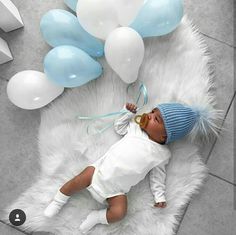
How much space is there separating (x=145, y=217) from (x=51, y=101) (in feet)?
1.48

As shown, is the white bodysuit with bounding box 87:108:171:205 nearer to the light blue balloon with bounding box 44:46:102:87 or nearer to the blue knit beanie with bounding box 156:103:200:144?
the blue knit beanie with bounding box 156:103:200:144

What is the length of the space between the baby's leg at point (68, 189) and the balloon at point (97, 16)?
398 mm

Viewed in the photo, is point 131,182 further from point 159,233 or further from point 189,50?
point 189,50

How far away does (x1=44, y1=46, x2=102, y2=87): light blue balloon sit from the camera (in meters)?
1.08

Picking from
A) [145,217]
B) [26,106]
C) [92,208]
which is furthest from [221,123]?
[26,106]

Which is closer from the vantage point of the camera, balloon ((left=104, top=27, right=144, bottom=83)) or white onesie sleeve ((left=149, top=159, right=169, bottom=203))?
balloon ((left=104, top=27, right=144, bottom=83))

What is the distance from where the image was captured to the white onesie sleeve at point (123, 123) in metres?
1.17

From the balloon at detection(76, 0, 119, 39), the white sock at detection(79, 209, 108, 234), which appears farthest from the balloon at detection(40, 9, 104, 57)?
the white sock at detection(79, 209, 108, 234)

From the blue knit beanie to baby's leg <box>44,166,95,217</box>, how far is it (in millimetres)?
253

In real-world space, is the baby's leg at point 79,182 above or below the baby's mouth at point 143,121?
below

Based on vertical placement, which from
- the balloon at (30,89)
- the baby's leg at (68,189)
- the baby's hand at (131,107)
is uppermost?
the balloon at (30,89)

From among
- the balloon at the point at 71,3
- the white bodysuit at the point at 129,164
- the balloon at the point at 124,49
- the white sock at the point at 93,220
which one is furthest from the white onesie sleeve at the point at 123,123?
the balloon at the point at 71,3

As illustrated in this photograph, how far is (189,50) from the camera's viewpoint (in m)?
1.23

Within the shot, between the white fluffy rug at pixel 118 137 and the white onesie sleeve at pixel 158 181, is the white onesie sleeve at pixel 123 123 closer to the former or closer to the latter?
the white fluffy rug at pixel 118 137
